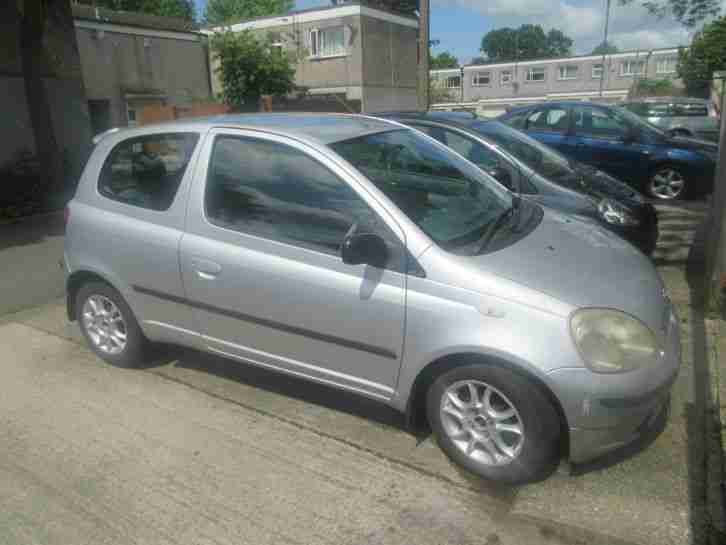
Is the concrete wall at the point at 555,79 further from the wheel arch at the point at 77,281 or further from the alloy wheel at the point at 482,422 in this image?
the alloy wheel at the point at 482,422

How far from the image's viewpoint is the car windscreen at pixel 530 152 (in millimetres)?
5973

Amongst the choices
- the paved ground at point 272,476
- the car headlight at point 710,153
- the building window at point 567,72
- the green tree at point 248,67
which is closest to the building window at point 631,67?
the building window at point 567,72

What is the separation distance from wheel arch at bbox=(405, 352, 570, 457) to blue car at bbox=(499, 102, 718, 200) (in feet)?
23.8

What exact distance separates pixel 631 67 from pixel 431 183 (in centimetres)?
5756

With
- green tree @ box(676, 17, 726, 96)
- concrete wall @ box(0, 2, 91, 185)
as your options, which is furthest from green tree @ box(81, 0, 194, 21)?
green tree @ box(676, 17, 726, 96)

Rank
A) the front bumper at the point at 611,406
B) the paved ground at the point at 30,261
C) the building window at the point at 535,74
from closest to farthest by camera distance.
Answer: the front bumper at the point at 611,406, the paved ground at the point at 30,261, the building window at the point at 535,74

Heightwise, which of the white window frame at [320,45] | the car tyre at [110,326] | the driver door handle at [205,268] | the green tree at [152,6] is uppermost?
the green tree at [152,6]

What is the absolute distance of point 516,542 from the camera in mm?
2607

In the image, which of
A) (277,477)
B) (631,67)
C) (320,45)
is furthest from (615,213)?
(631,67)

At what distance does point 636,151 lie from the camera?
921 cm

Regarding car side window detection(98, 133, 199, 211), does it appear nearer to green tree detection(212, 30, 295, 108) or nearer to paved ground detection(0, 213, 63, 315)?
paved ground detection(0, 213, 63, 315)

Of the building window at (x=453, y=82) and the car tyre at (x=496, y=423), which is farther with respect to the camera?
the building window at (x=453, y=82)

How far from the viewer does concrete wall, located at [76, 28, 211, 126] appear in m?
22.2

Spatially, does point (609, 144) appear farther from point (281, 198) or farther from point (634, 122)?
point (281, 198)
